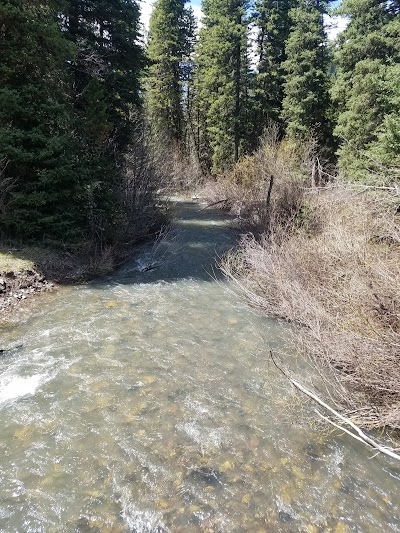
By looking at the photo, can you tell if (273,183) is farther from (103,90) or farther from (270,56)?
(270,56)

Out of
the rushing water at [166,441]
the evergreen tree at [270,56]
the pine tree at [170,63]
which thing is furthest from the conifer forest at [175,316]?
the pine tree at [170,63]

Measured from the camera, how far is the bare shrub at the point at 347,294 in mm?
4840

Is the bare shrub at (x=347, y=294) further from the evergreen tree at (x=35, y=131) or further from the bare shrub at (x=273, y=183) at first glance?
the evergreen tree at (x=35, y=131)

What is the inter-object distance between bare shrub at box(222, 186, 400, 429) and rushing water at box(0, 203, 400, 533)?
67cm

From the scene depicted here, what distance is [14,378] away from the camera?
5504 mm

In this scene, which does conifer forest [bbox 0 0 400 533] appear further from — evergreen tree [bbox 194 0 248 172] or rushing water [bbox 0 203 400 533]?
evergreen tree [bbox 194 0 248 172]

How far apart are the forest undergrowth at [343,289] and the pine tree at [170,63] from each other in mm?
20590

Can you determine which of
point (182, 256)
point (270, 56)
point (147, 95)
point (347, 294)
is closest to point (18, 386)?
point (347, 294)

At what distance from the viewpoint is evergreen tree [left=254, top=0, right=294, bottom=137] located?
25.1 meters

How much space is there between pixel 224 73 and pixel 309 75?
619cm

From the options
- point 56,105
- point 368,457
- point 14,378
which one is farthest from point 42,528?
point 56,105

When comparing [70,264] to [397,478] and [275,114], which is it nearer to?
[397,478]

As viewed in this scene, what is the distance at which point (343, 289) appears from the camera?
20.8 ft

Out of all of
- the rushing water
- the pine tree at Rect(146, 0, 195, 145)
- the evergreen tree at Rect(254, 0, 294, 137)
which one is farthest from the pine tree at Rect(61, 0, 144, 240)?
the evergreen tree at Rect(254, 0, 294, 137)
